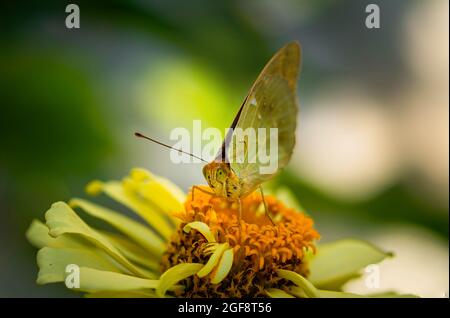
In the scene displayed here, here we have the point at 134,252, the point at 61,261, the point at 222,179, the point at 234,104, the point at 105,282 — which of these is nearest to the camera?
the point at 105,282

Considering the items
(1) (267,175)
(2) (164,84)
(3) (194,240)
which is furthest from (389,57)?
(3) (194,240)

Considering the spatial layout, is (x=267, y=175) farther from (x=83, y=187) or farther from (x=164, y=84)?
(x=164, y=84)

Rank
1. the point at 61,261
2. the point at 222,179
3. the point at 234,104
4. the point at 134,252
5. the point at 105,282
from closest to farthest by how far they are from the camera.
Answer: the point at 105,282
the point at 61,261
the point at 222,179
the point at 134,252
the point at 234,104

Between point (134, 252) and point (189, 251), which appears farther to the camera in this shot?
point (134, 252)

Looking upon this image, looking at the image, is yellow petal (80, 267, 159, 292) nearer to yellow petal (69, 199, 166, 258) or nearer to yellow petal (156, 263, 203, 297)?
yellow petal (156, 263, 203, 297)

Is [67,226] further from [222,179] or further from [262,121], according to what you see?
[262,121]

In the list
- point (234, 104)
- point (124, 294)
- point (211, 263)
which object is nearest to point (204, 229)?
point (211, 263)
